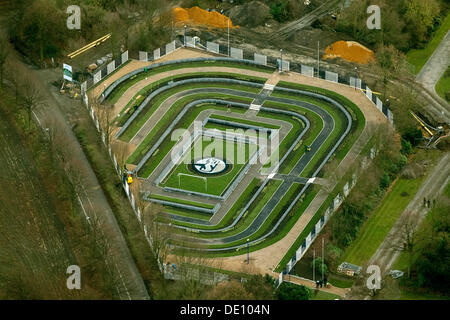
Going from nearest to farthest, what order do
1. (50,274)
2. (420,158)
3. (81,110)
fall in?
(50,274) < (420,158) < (81,110)

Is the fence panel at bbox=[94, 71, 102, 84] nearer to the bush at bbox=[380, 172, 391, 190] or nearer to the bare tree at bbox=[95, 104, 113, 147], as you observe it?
the bare tree at bbox=[95, 104, 113, 147]

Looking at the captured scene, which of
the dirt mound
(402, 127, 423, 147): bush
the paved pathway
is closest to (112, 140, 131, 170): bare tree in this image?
the paved pathway

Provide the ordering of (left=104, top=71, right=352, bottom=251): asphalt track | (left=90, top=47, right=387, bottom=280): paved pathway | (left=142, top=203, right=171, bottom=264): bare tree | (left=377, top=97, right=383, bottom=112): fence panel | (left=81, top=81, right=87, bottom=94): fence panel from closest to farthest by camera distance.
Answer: (left=142, top=203, right=171, bottom=264): bare tree < (left=90, top=47, right=387, bottom=280): paved pathway < (left=104, top=71, right=352, bottom=251): asphalt track < (left=377, top=97, right=383, bottom=112): fence panel < (left=81, top=81, right=87, bottom=94): fence panel

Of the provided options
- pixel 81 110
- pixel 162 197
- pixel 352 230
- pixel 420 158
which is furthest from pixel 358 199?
pixel 81 110

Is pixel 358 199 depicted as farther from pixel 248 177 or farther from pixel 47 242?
pixel 47 242

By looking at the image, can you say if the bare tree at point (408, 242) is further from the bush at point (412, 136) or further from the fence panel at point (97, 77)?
the fence panel at point (97, 77)

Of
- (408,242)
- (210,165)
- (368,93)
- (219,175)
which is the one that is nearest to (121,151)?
(210,165)

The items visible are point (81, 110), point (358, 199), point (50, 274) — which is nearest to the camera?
point (50, 274)
